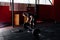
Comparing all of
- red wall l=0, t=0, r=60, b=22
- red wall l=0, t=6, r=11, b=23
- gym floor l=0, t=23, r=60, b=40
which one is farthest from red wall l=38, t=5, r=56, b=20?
gym floor l=0, t=23, r=60, b=40

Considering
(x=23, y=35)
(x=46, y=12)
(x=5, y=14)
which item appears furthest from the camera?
(x=46, y=12)

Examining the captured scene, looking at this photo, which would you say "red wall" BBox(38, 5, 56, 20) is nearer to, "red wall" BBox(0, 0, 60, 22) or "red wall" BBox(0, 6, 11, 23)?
"red wall" BBox(0, 0, 60, 22)

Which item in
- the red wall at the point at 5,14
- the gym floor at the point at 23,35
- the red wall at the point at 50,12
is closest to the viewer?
the gym floor at the point at 23,35

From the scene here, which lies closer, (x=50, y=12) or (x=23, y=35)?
(x=23, y=35)

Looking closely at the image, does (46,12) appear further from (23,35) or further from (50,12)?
(23,35)

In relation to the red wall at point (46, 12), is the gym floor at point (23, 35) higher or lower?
lower

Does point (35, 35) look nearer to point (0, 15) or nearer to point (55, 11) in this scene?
point (0, 15)

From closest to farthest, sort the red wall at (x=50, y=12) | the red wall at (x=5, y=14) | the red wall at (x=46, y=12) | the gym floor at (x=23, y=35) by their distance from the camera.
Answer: the gym floor at (x=23, y=35) → the red wall at (x=5, y=14) → the red wall at (x=50, y=12) → the red wall at (x=46, y=12)

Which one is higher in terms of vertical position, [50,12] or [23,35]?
[50,12]

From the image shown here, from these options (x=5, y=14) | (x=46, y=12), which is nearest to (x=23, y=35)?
(x=5, y=14)

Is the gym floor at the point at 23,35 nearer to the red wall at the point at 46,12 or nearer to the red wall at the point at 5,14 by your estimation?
the red wall at the point at 5,14

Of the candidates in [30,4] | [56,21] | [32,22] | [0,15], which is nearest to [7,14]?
[0,15]

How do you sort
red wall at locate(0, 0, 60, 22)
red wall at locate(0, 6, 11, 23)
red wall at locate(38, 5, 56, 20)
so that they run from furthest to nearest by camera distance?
red wall at locate(38, 5, 56, 20), red wall at locate(0, 0, 60, 22), red wall at locate(0, 6, 11, 23)

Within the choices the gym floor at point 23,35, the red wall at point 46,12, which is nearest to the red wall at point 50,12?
the red wall at point 46,12
